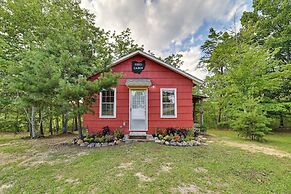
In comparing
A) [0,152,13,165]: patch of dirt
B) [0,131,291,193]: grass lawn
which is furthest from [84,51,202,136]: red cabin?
[0,152,13,165]: patch of dirt

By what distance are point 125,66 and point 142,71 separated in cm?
95

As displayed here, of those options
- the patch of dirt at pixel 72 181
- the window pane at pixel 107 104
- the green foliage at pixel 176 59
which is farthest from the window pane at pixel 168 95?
the green foliage at pixel 176 59

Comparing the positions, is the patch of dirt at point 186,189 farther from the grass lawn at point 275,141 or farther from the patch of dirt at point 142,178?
the grass lawn at point 275,141

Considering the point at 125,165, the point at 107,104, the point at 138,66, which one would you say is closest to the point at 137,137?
the point at 107,104

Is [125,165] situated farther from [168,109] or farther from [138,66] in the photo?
[138,66]

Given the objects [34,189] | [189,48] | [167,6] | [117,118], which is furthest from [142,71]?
[189,48]

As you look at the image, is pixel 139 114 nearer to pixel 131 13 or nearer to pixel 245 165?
pixel 245 165

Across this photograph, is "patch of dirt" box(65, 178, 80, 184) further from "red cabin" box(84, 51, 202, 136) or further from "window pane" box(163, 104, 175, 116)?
"window pane" box(163, 104, 175, 116)

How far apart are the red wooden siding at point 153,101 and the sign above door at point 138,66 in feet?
0.50

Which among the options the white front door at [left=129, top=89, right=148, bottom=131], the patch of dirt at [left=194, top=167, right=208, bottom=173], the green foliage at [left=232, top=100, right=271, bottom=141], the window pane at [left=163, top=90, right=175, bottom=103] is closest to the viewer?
the patch of dirt at [left=194, top=167, right=208, bottom=173]

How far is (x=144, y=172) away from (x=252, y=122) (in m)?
6.59

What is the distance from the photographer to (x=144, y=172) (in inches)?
158

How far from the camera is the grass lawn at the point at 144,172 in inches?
131

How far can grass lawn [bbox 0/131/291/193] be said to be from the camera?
3.32 metres
